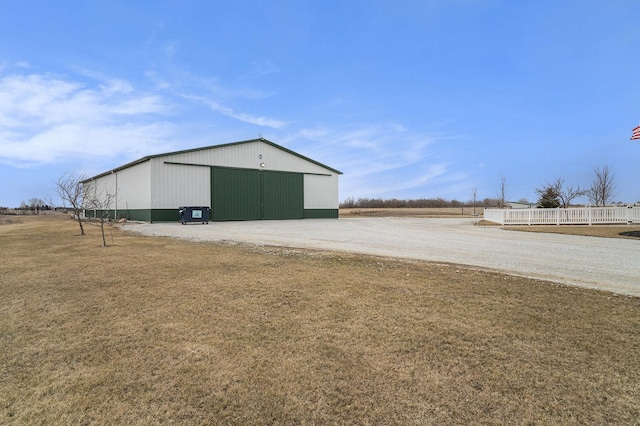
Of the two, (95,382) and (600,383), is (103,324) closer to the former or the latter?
(95,382)

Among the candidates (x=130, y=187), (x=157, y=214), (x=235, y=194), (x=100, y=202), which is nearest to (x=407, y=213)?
(x=235, y=194)

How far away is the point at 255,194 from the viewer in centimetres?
2788

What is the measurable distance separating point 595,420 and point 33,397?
403 centimetres

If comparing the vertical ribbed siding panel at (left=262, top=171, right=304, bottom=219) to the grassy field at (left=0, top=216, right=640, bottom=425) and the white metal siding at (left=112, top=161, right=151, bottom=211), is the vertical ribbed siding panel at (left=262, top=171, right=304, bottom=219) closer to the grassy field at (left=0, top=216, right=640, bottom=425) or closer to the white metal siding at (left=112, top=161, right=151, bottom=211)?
the white metal siding at (left=112, top=161, right=151, bottom=211)

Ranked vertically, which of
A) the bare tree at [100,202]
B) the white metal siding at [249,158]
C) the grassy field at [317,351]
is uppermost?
the white metal siding at [249,158]

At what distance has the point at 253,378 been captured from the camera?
2805 mm

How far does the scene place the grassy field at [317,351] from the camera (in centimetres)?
246

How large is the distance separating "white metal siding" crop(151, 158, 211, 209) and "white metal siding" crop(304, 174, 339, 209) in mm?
9112

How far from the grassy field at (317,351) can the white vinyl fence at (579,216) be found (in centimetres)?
1961

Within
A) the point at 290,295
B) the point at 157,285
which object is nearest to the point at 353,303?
the point at 290,295

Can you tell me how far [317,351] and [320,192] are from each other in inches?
1152

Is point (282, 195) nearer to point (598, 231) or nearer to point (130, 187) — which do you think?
point (130, 187)

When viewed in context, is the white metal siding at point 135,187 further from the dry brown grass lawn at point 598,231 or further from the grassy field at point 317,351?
the dry brown grass lawn at point 598,231

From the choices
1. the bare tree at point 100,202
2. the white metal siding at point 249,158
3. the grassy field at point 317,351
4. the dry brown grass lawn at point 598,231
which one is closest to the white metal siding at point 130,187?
the bare tree at point 100,202
